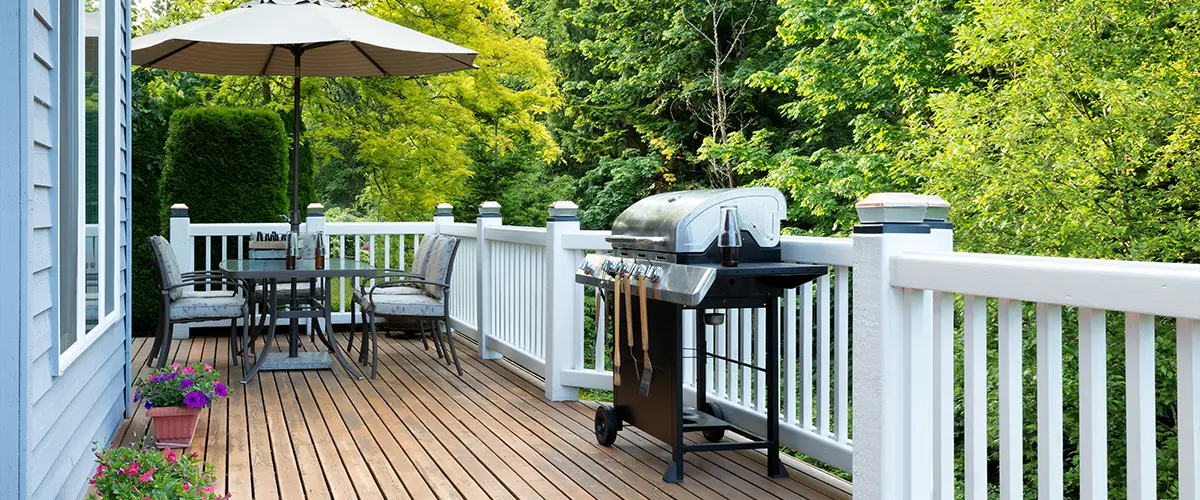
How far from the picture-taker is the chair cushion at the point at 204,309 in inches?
232

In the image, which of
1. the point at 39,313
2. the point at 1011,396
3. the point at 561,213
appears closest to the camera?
the point at 1011,396

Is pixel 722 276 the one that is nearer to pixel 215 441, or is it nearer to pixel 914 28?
pixel 215 441

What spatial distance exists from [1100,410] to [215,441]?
3.61 m

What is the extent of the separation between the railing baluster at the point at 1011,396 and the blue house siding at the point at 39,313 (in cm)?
213

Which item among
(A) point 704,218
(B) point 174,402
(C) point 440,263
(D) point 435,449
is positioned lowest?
(D) point 435,449

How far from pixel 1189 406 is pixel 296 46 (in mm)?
5691

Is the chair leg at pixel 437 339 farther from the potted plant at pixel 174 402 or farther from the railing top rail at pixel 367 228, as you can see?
the potted plant at pixel 174 402

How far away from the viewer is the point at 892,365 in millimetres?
2525

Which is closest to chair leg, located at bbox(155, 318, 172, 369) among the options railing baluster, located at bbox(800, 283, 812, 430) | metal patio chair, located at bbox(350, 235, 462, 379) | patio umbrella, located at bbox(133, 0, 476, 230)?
patio umbrella, located at bbox(133, 0, 476, 230)

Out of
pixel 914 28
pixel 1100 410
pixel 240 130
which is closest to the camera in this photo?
pixel 1100 410

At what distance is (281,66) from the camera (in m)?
7.04

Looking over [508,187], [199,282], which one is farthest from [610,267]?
[508,187]

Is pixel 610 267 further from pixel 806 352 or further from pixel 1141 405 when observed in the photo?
pixel 1141 405

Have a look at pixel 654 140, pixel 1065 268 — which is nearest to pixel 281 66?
pixel 1065 268
